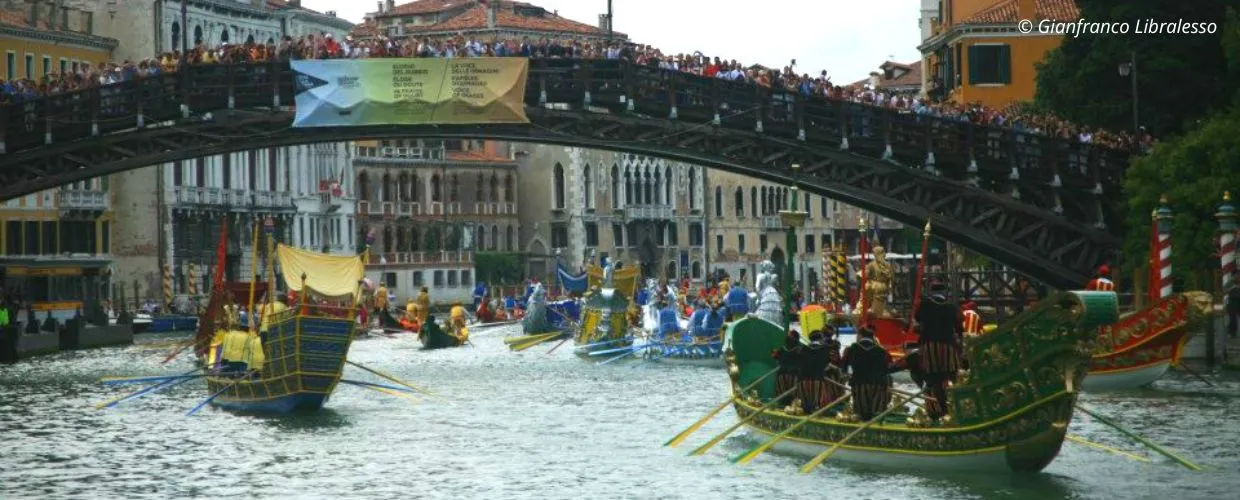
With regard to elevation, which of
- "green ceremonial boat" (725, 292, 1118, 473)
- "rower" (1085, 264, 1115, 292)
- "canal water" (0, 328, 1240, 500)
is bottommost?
"canal water" (0, 328, 1240, 500)

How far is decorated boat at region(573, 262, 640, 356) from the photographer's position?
174 feet

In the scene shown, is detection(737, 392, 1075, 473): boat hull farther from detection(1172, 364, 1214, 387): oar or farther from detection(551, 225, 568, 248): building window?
detection(551, 225, 568, 248): building window

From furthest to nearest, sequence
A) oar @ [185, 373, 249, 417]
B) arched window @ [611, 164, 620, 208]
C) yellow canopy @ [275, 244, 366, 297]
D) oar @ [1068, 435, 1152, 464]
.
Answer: arched window @ [611, 164, 620, 208], yellow canopy @ [275, 244, 366, 297], oar @ [185, 373, 249, 417], oar @ [1068, 435, 1152, 464]

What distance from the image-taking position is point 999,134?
48.6 m

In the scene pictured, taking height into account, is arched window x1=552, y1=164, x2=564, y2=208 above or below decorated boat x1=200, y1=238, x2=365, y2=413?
above

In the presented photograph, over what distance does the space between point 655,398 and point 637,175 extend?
77.1m

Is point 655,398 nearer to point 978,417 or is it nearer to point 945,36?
point 978,417

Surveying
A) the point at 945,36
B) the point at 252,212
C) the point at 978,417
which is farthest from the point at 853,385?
the point at 252,212

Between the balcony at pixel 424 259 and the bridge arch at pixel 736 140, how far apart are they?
48634mm

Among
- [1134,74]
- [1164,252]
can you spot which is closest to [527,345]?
[1134,74]

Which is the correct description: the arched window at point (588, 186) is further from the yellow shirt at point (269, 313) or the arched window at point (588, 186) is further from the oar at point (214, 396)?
the oar at point (214, 396)

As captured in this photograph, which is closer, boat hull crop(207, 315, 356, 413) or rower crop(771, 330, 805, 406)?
rower crop(771, 330, 805, 406)

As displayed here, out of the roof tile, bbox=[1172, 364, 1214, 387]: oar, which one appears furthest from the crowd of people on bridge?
the roof tile

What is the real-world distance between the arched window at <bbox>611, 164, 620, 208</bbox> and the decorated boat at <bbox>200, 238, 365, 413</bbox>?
76.3m
